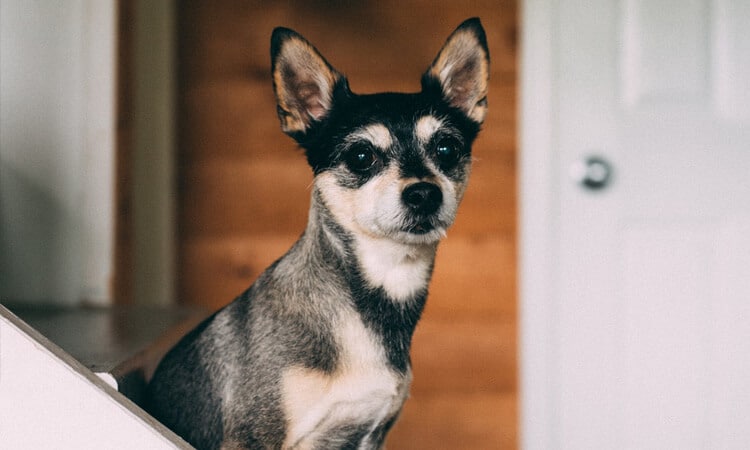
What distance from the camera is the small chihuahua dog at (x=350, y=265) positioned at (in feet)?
1.90

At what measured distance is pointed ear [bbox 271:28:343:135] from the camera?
54 cm

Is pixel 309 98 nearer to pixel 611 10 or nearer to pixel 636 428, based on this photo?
pixel 611 10

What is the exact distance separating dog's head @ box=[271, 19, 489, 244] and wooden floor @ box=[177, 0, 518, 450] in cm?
69

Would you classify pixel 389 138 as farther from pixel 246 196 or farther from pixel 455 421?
pixel 455 421

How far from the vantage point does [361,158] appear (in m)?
0.60

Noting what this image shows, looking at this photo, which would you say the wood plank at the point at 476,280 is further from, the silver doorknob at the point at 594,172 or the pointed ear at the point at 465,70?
the pointed ear at the point at 465,70

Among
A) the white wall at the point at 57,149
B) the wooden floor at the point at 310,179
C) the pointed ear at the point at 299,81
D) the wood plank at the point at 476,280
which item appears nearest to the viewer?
the pointed ear at the point at 299,81

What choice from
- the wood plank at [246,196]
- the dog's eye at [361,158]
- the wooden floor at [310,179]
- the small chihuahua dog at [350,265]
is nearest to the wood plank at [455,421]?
the wooden floor at [310,179]

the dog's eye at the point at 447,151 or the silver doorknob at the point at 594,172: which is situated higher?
the dog's eye at the point at 447,151

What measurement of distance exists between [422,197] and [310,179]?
30.5 inches

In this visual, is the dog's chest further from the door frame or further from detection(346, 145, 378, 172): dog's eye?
the door frame

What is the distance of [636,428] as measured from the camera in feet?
4.66

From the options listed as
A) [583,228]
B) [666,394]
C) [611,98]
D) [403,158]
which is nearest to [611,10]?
[611,98]

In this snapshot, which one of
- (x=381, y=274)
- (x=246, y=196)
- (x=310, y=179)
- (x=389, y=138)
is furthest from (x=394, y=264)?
(x=246, y=196)
